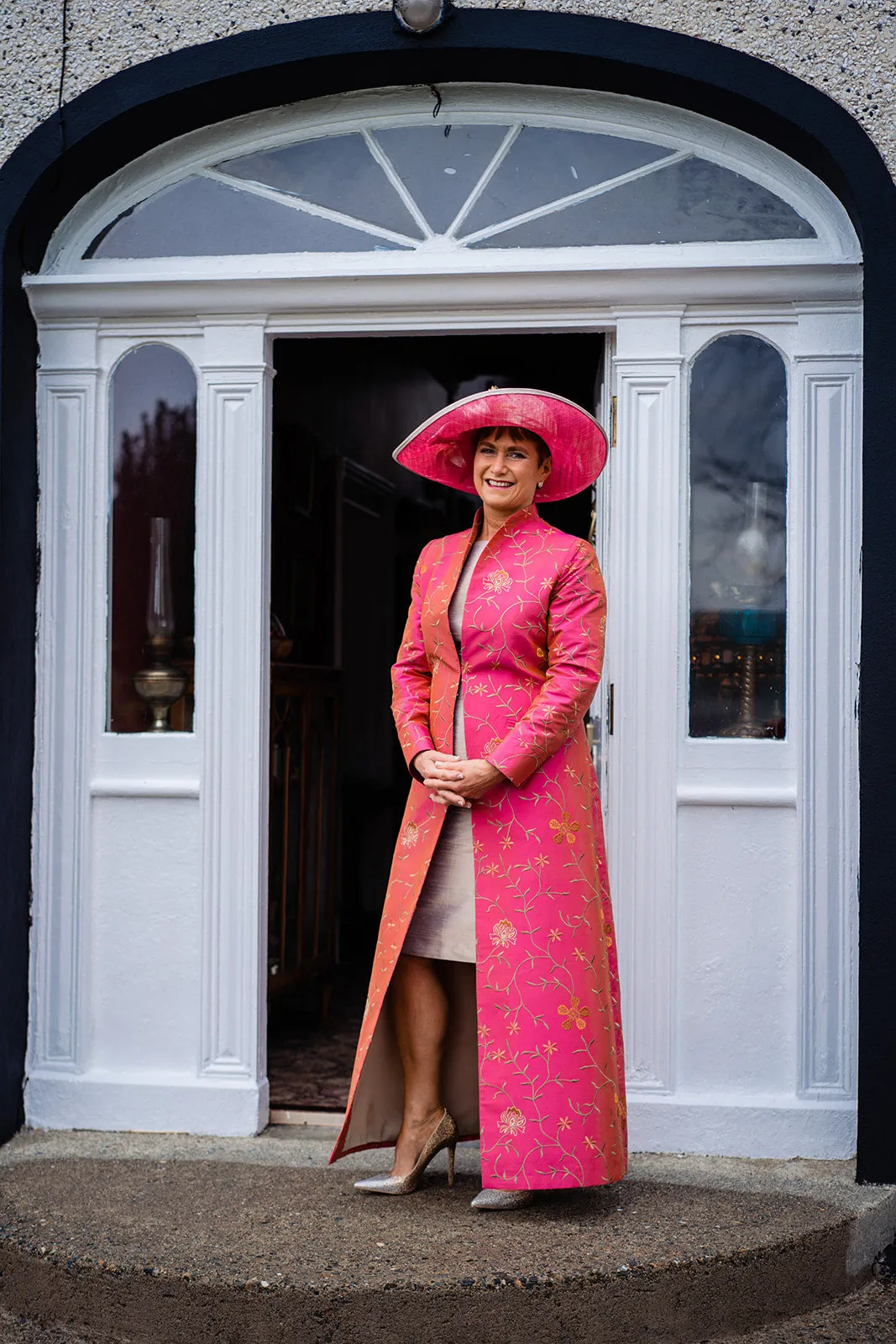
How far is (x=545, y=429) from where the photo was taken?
3.05 meters

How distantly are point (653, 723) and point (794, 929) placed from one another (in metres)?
0.68

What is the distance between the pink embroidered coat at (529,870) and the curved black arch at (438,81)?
2.35 feet

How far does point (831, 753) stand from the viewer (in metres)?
3.47

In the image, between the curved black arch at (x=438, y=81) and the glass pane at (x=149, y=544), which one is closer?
the curved black arch at (x=438, y=81)

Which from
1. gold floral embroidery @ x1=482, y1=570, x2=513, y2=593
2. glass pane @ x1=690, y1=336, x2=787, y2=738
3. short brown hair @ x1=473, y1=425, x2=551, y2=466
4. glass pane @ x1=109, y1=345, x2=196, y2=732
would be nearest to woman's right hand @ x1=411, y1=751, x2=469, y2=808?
gold floral embroidery @ x1=482, y1=570, x2=513, y2=593

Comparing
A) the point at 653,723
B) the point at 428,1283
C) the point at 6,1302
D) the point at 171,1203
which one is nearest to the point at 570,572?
the point at 653,723

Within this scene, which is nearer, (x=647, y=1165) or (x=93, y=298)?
(x=647, y=1165)

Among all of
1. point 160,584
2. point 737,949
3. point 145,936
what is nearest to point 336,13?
point 160,584

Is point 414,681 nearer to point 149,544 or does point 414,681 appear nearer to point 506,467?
point 506,467

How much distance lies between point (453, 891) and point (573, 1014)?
1.32ft

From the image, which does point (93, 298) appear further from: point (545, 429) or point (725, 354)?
point (725, 354)

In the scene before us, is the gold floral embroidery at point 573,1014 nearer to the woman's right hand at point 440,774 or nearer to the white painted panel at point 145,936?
the woman's right hand at point 440,774

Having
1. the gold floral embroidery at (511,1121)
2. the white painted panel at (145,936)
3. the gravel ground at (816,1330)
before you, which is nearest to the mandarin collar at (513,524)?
the white painted panel at (145,936)

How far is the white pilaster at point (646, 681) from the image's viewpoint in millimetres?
3512
